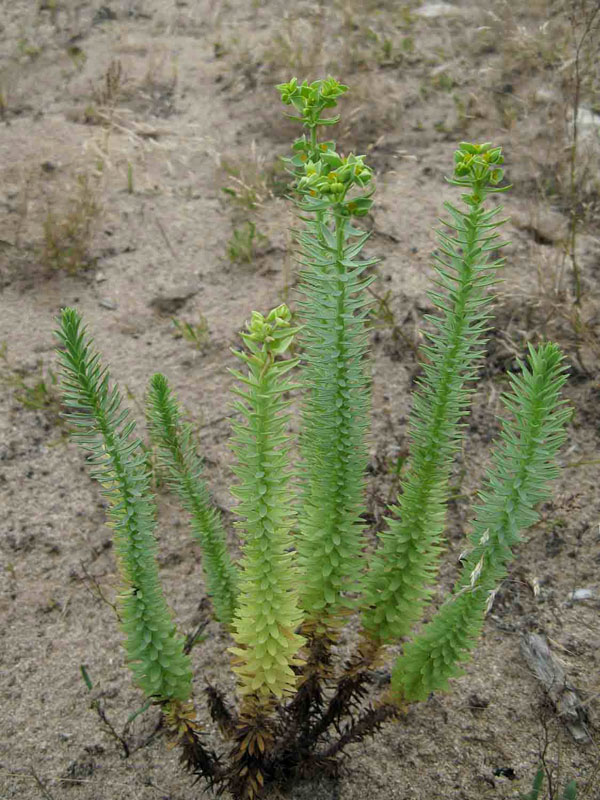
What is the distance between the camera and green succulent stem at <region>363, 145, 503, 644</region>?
1586mm

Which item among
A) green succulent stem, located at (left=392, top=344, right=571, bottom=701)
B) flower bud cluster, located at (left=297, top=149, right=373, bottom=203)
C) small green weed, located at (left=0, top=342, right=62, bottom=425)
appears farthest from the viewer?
small green weed, located at (left=0, top=342, right=62, bottom=425)

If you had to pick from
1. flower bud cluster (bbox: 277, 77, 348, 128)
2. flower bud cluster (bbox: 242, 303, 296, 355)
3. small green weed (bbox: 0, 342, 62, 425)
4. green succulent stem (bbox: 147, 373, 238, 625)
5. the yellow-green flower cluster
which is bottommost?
small green weed (bbox: 0, 342, 62, 425)

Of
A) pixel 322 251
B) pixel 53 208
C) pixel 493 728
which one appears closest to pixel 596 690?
pixel 493 728

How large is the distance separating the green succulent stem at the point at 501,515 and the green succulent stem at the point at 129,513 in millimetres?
631

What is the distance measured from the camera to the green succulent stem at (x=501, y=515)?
1517mm

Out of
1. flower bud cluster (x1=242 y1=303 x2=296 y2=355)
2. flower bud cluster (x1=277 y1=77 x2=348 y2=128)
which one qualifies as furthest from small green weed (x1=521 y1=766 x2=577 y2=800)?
flower bud cluster (x1=277 y1=77 x2=348 y2=128)

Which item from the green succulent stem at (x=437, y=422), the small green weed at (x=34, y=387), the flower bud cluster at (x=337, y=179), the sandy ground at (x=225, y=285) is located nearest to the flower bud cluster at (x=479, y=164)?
the green succulent stem at (x=437, y=422)

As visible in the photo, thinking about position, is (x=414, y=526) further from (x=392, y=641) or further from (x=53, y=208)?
(x=53, y=208)

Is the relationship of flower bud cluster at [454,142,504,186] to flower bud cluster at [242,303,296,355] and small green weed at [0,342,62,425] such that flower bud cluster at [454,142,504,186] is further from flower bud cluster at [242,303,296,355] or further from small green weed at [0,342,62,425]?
small green weed at [0,342,62,425]

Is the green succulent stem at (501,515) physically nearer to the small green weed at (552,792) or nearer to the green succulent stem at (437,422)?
the green succulent stem at (437,422)

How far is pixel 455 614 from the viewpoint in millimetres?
1836

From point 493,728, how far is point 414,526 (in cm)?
93

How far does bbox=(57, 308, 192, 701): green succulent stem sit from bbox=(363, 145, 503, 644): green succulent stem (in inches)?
21.8

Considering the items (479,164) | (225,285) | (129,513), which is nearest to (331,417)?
(129,513)
